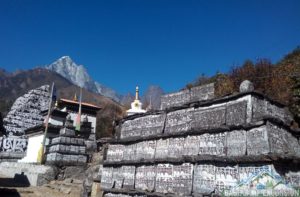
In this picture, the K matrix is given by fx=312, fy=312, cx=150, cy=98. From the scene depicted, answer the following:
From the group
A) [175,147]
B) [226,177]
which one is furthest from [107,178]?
[226,177]

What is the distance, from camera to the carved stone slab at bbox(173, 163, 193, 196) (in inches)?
347

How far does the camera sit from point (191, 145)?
916 centimetres

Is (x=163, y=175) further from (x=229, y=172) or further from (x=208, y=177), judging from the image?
(x=229, y=172)

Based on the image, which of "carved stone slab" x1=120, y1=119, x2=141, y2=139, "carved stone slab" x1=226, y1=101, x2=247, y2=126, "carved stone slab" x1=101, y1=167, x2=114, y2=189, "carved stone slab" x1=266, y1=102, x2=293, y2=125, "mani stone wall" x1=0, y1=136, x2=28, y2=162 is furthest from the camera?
"mani stone wall" x1=0, y1=136, x2=28, y2=162

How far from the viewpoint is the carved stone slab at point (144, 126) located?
10.8m

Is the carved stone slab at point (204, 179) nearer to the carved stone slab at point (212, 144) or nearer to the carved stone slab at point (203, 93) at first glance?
the carved stone slab at point (212, 144)

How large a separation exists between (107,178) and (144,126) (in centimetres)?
259

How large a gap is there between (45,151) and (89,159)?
3.14 m

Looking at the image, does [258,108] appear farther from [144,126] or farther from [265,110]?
[144,126]

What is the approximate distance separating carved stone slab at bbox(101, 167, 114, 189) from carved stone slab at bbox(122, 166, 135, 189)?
790 mm

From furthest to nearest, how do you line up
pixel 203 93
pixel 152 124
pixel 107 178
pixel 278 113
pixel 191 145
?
pixel 107 178 < pixel 152 124 < pixel 203 93 < pixel 191 145 < pixel 278 113

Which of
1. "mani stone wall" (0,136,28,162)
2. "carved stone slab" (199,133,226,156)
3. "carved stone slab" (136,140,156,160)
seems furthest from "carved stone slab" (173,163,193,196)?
"mani stone wall" (0,136,28,162)

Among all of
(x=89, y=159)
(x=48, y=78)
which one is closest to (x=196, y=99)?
(x=89, y=159)

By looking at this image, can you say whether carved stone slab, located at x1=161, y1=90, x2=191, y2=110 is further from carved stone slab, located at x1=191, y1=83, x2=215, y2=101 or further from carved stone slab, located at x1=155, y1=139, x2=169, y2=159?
carved stone slab, located at x1=155, y1=139, x2=169, y2=159
